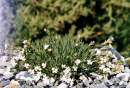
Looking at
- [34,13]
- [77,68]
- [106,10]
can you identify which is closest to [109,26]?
[106,10]

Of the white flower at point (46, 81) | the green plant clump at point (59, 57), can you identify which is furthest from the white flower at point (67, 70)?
the white flower at point (46, 81)

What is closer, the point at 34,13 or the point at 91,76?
the point at 91,76

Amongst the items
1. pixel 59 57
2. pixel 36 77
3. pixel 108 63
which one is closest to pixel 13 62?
pixel 36 77

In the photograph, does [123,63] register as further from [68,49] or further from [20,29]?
[20,29]

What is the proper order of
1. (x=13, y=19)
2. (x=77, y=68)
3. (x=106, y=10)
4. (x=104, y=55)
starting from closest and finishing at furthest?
1. (x=77, y=68)
2. (x=104, y=55)
3. (x=13, y=19)
4. (x=106, y=10)

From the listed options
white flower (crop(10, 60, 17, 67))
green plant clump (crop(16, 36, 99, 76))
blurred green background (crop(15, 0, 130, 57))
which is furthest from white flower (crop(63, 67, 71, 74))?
blurred green background (crop(15, 0, 130, 57))

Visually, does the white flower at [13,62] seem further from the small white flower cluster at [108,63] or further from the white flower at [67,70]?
the small white flower cluster at [108,63]

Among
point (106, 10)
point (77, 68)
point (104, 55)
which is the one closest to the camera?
point (77, 68)
